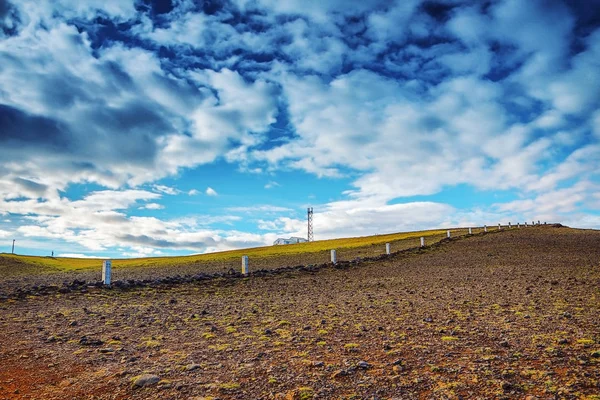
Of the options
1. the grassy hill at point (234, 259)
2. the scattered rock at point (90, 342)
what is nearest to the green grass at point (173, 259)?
the grassy hill at point (234, 259)

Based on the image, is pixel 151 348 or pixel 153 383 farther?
pixel 151 348

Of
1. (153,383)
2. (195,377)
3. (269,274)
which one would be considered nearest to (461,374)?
(195,377)

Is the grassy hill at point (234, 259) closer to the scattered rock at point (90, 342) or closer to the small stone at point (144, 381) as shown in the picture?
the scattered rock at point (90, 342)

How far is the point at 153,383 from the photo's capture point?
5.66m

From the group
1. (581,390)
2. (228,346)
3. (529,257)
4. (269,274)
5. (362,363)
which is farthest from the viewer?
(529,257)

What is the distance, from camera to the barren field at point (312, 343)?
5.34 meters

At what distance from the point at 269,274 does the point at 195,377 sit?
49.0 feet

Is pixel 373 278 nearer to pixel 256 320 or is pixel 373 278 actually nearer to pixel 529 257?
pixel 256 320

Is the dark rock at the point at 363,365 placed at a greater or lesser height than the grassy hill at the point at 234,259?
lesser

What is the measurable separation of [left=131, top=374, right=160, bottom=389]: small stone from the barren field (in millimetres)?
26

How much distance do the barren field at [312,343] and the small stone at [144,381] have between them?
3 cm

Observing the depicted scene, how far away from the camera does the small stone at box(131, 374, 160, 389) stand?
5.62 metres

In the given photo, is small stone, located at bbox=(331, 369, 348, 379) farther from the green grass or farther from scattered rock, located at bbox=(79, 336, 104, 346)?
the green grass

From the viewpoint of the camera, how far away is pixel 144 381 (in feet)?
18.7
